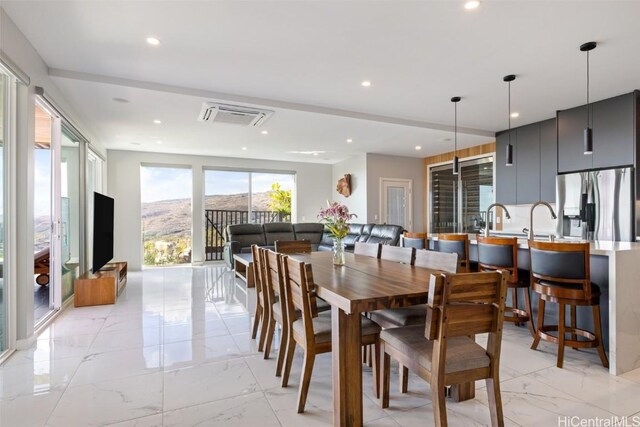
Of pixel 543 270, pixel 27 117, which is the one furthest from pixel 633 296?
pixel 27 117

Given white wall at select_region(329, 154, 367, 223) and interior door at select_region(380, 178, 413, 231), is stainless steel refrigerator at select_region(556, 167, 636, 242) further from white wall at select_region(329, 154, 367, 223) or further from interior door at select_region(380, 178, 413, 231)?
white wall at select_region(329, 154, 367, 223)

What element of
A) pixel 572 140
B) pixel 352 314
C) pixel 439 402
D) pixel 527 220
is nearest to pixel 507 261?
pixel 439 402

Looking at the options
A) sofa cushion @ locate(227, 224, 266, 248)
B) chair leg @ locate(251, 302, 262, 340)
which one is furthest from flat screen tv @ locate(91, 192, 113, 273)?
chair leg @ locate(251, 302, 262, 340)

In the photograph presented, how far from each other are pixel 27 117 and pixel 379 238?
5.27 meters

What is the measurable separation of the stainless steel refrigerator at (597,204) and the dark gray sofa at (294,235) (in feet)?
8.26

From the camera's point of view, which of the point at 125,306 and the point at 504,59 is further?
the point at 125,306

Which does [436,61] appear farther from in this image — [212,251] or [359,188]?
[212,251]

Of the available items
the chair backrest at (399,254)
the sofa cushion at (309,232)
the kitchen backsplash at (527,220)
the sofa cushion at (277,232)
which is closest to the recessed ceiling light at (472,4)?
the chair backrest at (399,254)

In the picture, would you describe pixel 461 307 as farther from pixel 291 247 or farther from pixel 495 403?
pixel 291 247

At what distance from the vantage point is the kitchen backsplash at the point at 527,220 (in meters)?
5.36

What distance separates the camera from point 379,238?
253 inches

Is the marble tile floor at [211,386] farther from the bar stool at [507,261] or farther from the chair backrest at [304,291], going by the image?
the chair backrest at [304,291]

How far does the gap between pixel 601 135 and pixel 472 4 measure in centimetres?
343

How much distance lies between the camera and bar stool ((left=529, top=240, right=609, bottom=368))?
2.42 meters
